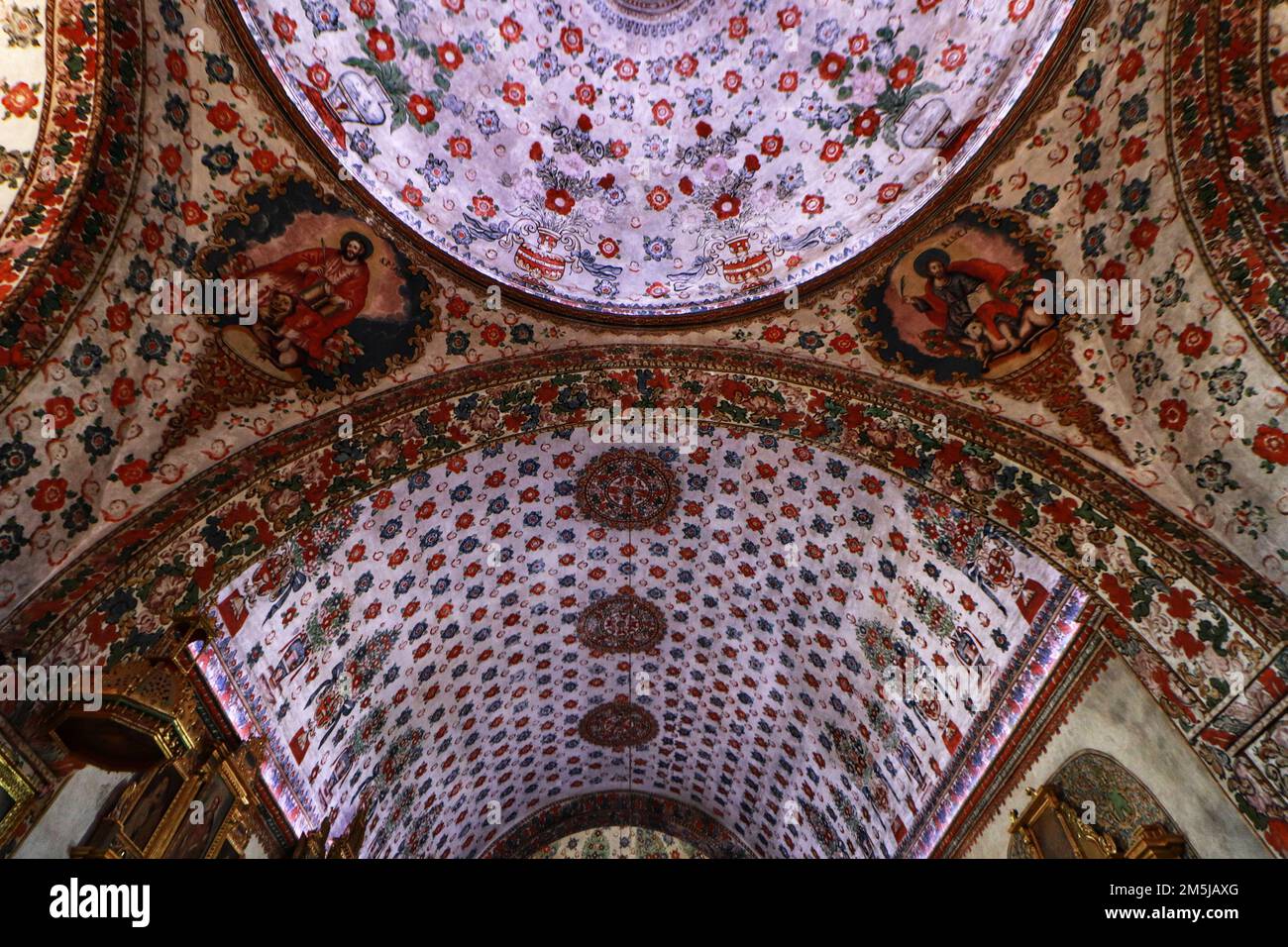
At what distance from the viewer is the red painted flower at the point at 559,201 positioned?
8.08m

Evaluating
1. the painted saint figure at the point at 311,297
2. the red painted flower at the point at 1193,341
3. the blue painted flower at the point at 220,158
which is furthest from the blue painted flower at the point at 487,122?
the red painted flower at the point at 1193,341

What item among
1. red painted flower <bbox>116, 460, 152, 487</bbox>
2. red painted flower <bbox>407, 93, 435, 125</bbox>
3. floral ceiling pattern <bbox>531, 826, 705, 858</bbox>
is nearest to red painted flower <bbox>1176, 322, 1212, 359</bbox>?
red painted flower <bbox>407, 93, 435, 125</bbox>

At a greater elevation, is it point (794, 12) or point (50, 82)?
point (794, 12)

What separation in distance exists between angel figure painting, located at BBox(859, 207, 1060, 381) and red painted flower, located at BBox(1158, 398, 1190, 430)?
1.22 metres

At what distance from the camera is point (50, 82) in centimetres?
548

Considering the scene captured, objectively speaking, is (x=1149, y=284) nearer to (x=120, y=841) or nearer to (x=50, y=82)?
(x=50, y=82)

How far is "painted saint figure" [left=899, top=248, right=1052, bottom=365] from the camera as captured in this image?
720cm

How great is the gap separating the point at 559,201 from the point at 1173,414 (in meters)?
6.82

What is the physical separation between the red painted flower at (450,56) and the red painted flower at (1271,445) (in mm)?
8463

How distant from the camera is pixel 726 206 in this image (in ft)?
27.0

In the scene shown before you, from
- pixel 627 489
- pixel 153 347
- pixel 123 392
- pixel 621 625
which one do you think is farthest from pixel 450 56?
pixel 621 625

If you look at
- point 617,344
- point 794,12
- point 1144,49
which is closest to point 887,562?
point 617,344

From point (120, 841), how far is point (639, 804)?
13734mm

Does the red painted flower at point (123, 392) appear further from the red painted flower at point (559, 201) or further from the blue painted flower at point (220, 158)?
the red painted flower at point (559, 201)
